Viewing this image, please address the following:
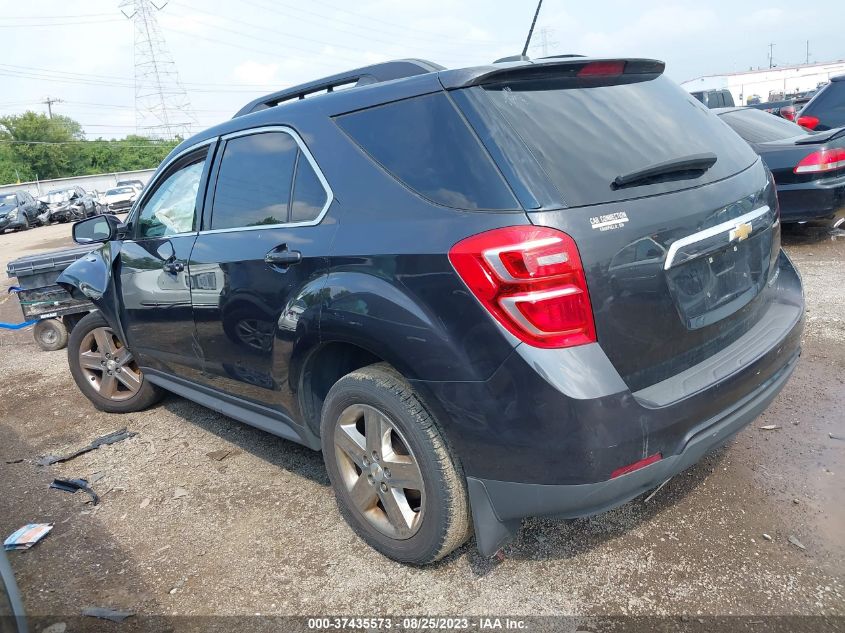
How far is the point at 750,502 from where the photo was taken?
287 centimetres

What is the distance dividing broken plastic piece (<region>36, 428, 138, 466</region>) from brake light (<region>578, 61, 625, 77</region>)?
3.62m

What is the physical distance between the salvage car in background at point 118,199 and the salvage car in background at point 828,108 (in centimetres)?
2913

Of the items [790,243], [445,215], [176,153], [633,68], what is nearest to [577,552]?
[445,215]

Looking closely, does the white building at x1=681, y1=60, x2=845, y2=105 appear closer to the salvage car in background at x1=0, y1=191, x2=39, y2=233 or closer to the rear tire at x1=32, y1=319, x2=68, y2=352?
the salvage car in background at x1=0, y1=191, x2=39, y2=233

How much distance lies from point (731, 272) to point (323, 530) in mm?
2082

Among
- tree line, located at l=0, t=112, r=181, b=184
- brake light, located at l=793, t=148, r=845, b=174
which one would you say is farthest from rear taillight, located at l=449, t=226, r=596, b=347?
tree line, located at l=0, t=112, r=181, b=184

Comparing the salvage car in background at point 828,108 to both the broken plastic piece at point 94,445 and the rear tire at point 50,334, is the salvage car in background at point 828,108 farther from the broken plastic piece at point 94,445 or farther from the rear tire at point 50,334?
the rear tire at point 50,334

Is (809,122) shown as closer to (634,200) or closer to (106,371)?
(634,200)

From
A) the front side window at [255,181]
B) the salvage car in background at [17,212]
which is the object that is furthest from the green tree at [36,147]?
the front side window at [255,181]

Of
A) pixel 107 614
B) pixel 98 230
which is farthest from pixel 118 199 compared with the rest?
pixel 107 614

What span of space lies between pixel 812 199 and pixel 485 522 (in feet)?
20.6

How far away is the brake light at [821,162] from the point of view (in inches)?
264

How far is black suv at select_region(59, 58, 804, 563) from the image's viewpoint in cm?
205

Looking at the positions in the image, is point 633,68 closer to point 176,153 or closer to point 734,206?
point 734,206
